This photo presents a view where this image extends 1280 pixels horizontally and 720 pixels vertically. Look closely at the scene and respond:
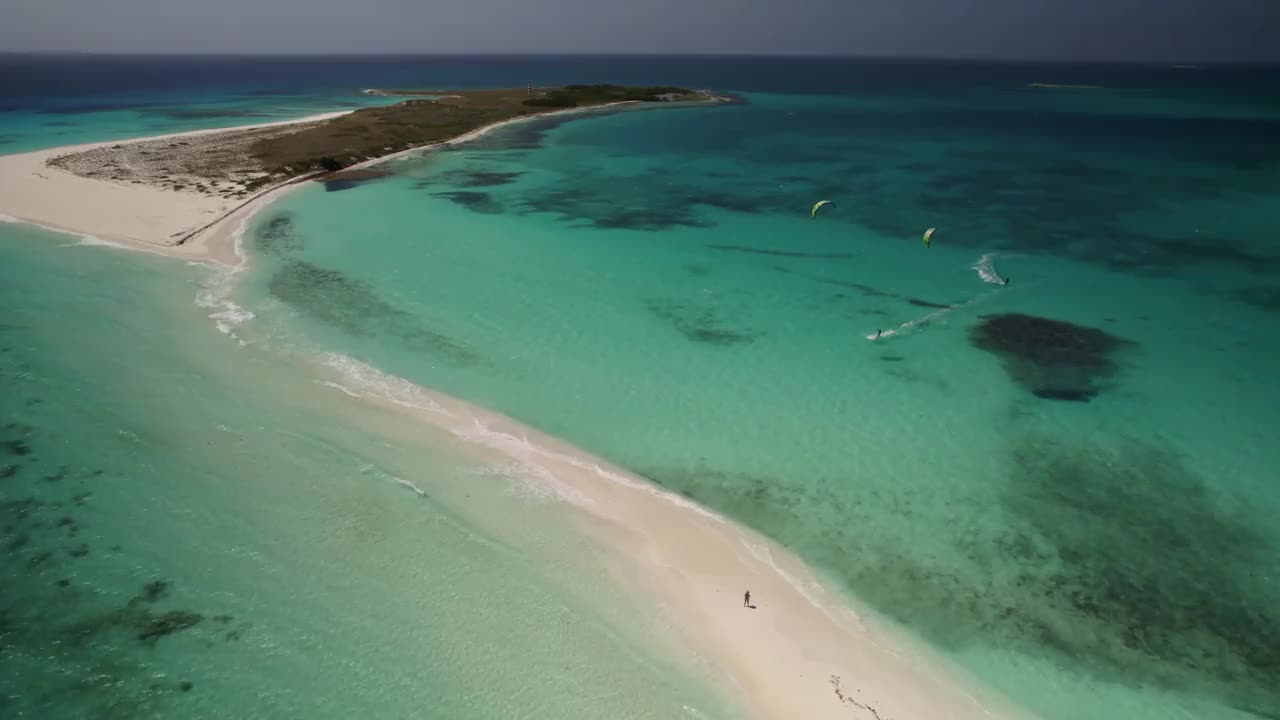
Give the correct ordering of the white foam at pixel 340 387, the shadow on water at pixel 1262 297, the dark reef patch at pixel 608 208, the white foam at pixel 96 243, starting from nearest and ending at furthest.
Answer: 1. the white foam at pixel 340 387
2. the shadow on water at pixel 1262 297
3. the white foam at pixel 96 243
4. the dark reef patch at pixel 608 208

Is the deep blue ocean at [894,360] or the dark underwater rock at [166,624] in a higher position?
the deep blue ocean at [894,360]

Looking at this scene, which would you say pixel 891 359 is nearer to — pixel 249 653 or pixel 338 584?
pixel 338 584

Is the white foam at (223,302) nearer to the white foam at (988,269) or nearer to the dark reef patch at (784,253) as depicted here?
the dark reef patch at (784,253)

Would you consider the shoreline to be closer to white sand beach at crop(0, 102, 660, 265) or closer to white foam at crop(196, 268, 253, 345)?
white foam at crop(196, 268, 253, 345)

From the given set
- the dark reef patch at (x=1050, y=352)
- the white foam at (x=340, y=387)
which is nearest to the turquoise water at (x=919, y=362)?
the dark reef patch at (x=1050, y=352)

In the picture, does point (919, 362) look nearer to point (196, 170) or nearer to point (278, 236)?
point (278, 236)

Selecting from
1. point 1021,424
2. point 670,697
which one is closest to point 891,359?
point 1021,424

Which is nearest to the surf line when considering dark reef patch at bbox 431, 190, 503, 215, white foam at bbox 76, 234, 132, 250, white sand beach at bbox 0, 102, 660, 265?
dark reef patch at bbox 431, 190, 503, 215
